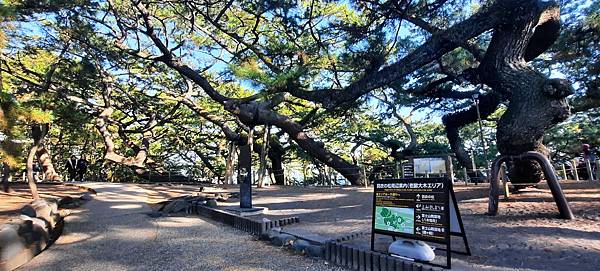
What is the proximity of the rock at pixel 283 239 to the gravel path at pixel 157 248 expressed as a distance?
140 mm

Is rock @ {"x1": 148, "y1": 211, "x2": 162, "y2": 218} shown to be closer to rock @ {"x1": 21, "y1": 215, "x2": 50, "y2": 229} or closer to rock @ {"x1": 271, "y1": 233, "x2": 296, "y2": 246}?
rock @ {"x1": 21, "y1": 215, "x2": 50, "y2": 229}

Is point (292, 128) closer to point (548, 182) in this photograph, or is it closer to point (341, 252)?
point (548, 182)

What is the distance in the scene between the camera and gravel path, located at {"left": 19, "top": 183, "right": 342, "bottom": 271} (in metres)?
3.62

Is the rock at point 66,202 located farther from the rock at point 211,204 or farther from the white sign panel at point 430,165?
the white sign panel at point 430,165

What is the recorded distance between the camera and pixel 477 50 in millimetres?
7520

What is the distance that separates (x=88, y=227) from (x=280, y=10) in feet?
21.1

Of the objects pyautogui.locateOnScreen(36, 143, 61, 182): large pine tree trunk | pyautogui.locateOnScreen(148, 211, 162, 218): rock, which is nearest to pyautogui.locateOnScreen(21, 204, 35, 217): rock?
pyautogui.locateOnScreen(148, 211, 162, 218): rock

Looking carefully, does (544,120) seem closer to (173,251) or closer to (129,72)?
(173,251)

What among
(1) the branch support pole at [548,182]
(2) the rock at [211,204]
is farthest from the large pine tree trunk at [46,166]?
(1) the branch support pole at [548,182]

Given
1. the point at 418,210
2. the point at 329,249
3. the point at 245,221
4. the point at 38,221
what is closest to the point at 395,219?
the point at 418,210

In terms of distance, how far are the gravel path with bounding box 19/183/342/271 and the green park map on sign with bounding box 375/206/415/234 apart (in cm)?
69

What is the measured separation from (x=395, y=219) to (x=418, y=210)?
0.29 m

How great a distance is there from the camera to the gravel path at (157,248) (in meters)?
3.62

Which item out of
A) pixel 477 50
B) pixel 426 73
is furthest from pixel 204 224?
pixel 426 73
